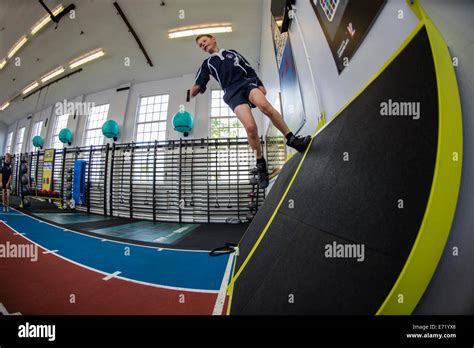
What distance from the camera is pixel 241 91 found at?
4.76ft

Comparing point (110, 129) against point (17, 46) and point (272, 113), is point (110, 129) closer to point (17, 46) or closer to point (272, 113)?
point (17, 46)

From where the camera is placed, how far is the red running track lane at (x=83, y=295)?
1.01 metres

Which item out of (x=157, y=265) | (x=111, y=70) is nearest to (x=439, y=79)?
(x=157, y=265)

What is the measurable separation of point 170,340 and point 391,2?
1730 mm

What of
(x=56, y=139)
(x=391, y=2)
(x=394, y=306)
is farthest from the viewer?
(x=56, y=139)

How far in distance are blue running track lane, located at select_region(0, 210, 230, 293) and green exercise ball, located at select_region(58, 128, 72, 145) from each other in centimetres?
249

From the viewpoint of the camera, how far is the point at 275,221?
107 centimetres

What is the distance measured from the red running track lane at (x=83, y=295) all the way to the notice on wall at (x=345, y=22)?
1.77 m

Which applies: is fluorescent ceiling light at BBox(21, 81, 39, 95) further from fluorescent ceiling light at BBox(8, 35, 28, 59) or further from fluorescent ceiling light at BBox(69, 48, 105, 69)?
fluorescent ceiling light at BBox(69, 48, 105, 69)

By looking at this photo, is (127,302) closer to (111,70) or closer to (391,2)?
(391,2)

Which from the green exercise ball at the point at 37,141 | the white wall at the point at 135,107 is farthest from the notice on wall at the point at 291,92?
the green exercise ball at the point at 37,141

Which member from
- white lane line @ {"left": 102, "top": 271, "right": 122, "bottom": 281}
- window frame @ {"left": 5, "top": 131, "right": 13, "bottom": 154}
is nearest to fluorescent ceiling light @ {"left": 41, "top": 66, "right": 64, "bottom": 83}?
window frame @ {"left": 5, "top": 131, "right": 13, "bottom": 154}

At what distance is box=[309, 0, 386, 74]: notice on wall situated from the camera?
77 centimetres

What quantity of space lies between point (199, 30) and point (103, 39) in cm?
223
